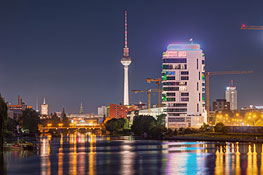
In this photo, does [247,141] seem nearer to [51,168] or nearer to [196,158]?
[196,158]

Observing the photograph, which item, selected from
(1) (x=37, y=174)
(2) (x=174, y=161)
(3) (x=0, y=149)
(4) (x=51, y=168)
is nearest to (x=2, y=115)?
(3) (x=0, y=149)

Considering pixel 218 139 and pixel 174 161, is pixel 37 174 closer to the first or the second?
pixel 174 161

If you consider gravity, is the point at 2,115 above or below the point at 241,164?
above

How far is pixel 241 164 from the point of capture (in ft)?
282

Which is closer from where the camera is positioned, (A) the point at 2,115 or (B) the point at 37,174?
(B) the point at 37,174

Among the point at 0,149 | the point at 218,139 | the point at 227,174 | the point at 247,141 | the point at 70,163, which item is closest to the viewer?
the point at 227,174

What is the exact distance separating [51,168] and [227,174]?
30844 mm

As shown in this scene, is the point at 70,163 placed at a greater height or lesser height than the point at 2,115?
lesser

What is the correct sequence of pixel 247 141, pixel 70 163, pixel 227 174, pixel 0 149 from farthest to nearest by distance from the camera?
pixel 247 141 < pixel 0 149 < pixel 70 163 < pixel 227 174

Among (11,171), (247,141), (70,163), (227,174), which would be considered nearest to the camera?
(227,174)

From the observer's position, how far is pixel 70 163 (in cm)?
9444

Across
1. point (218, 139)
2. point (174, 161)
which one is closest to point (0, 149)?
point (174, 161)

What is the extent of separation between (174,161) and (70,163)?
66.5ft

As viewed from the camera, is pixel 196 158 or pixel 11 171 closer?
pixel 11 171
